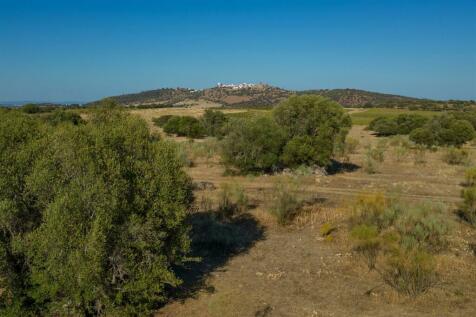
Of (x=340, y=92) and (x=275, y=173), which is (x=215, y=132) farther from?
(x=340, y=92)

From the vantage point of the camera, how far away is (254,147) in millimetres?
28953

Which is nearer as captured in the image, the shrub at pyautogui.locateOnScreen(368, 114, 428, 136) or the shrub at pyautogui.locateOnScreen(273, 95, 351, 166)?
the shrub at pyautogui.locateOnScreen(273, 95, 351, 166)

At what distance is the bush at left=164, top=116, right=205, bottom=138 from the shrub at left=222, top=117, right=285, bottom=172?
27550 millimetres

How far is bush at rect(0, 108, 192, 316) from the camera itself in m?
9.11

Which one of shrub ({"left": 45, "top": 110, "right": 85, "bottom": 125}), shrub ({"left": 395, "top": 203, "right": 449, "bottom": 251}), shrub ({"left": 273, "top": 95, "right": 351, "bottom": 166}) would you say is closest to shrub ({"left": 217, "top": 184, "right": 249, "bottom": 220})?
shrub ({"left": 395, "top": 203, "right": 449, "bottom": 251})

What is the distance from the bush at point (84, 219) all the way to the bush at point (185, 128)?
46.2 metres

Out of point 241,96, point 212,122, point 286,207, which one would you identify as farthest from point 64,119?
point 241,96

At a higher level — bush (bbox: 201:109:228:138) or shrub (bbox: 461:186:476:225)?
bush (bbox: 201:109:228:138)

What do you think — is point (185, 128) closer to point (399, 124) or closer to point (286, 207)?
point (399, 124)

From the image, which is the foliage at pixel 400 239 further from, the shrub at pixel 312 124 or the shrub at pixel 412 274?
the shrub at pixel 312 124

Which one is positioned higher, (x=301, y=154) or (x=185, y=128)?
(x=185, y=128)

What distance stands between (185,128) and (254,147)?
29.4 meters

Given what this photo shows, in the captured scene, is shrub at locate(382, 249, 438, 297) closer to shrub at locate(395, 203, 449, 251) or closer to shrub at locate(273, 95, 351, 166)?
shrub at locate(395, 203, 449, 251)

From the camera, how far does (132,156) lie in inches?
414
